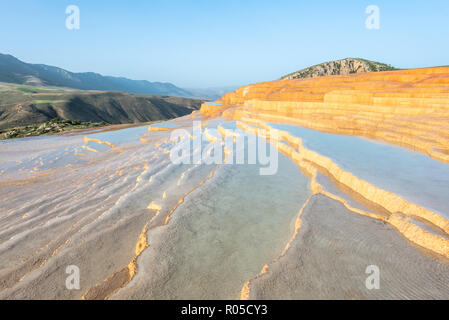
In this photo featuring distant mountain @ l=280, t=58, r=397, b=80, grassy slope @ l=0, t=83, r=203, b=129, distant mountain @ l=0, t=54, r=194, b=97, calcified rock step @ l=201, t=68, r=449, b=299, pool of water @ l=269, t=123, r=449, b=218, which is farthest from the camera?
distant mountain @ l=0, t=54, r=194, b=97

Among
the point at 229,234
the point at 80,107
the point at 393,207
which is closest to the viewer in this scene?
the point at 229,234

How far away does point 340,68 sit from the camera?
4994 cm

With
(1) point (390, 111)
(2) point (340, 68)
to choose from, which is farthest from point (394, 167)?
(2) point (340, 68)

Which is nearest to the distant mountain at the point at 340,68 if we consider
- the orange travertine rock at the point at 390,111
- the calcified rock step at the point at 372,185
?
the orange travertine rock at the point at 390,111

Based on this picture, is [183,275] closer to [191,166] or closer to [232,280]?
[232,280]

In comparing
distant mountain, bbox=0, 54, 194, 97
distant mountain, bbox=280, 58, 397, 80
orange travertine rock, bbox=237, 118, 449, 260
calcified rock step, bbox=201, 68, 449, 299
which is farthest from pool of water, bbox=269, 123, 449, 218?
distant mountain, bbox=0, 54, 194, 97

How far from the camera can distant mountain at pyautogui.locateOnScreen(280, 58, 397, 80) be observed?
154 ft

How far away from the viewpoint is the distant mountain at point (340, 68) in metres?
46.8

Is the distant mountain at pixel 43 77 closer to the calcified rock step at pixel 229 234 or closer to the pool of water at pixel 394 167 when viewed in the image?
the calcified rock step at pixel 229 234

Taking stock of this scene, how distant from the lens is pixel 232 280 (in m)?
2.61

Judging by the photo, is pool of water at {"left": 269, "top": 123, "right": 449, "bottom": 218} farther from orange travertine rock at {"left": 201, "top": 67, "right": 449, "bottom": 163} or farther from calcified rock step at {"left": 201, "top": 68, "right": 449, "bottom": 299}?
orange travertine rock at {"left": 201, "top": 67, "right": 449, "bottom": 163}

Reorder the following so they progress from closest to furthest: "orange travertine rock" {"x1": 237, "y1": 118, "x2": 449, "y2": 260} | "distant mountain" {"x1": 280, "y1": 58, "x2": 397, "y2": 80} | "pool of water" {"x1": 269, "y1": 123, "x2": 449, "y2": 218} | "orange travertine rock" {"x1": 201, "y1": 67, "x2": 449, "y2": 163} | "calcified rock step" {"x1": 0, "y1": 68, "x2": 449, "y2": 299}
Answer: "calcified rock step" {"x1": 0, "y1": 68, "x2": 449, "y2": 299} < "orange travertine rock" {"x1": 237, "y1": 118, "x2": 449, "y2": 260} < "pool of water" {"x1": 269, "y1": 123, "x2": 449, "y2": 218} < "orange travertine rock" {"x1": 201, "y1": 67, "x2": 449, "y2": 163} < "distant mountain" {"x1": 280, "y1": 58, "x2": 397, "y2": 80}

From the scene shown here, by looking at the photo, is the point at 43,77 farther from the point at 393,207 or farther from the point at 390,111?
the point at 393,207
